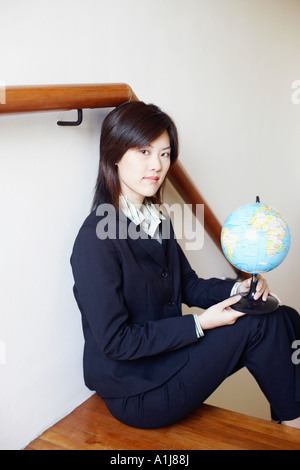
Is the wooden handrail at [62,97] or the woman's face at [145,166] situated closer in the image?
the wooden handrail at [62,97]

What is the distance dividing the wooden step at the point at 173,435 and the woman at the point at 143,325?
0.05 meters

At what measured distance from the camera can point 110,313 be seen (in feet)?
4.88

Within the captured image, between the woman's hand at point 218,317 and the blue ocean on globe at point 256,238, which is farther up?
the blue ocean on globe at point 256,238

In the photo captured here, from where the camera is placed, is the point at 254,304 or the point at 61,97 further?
the point at 254,304

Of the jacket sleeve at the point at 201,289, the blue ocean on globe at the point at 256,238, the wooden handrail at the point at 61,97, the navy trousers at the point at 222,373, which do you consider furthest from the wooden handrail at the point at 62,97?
the navy trousers at the point at 222,373

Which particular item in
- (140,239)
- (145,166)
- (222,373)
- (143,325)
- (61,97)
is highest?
(61,97)

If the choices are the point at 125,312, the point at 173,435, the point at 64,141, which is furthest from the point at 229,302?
the point at 64,141

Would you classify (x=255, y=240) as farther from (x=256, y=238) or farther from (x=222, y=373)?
(x=222, y=373)

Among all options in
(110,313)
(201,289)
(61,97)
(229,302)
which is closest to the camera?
(61,97)

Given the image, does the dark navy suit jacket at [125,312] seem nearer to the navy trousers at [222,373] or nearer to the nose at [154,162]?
the navy trousers at [222,373]

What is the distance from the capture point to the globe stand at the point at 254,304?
1592mm

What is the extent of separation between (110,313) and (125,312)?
0.07 meters
